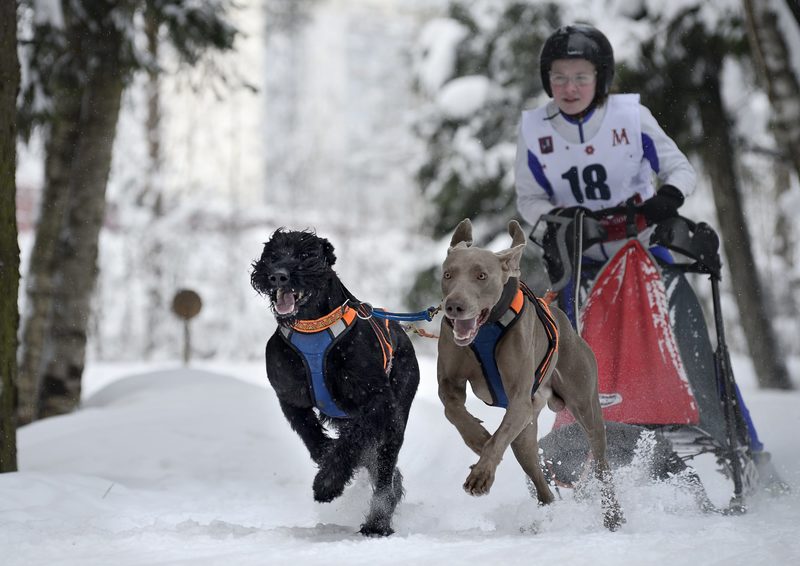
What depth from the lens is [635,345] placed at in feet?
16.4

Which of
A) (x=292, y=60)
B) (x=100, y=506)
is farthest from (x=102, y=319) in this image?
(x=292, y=60)

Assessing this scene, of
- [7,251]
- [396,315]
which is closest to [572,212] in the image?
[396,315]

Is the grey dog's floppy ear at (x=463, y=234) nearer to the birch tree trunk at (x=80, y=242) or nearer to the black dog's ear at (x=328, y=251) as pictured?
the black dog's ear at (x=328, y=251)

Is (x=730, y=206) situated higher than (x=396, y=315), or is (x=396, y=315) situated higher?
(x=730, y=206)

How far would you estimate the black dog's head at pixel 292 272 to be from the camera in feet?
13.2

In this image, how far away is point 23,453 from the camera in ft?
21.9

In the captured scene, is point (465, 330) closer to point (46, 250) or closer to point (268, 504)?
point (268, 504)

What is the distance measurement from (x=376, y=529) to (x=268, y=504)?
5.55ft

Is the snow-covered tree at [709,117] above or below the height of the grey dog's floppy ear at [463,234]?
above

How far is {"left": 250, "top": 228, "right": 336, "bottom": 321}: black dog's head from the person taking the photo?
4016 mm

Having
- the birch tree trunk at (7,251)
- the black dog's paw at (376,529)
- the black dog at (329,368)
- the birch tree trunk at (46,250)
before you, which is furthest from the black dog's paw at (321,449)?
the birch tree trunk at (46,250)

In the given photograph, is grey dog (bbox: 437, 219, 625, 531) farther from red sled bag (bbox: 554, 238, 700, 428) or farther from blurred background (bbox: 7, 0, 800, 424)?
blurred background (bbox: 7, 0, 800, 424)

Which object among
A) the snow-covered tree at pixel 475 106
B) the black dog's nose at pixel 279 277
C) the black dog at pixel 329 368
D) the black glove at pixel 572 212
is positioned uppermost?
the snow-covered tree at pixel 475 106

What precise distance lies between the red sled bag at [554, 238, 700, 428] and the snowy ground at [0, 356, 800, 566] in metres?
0.34
